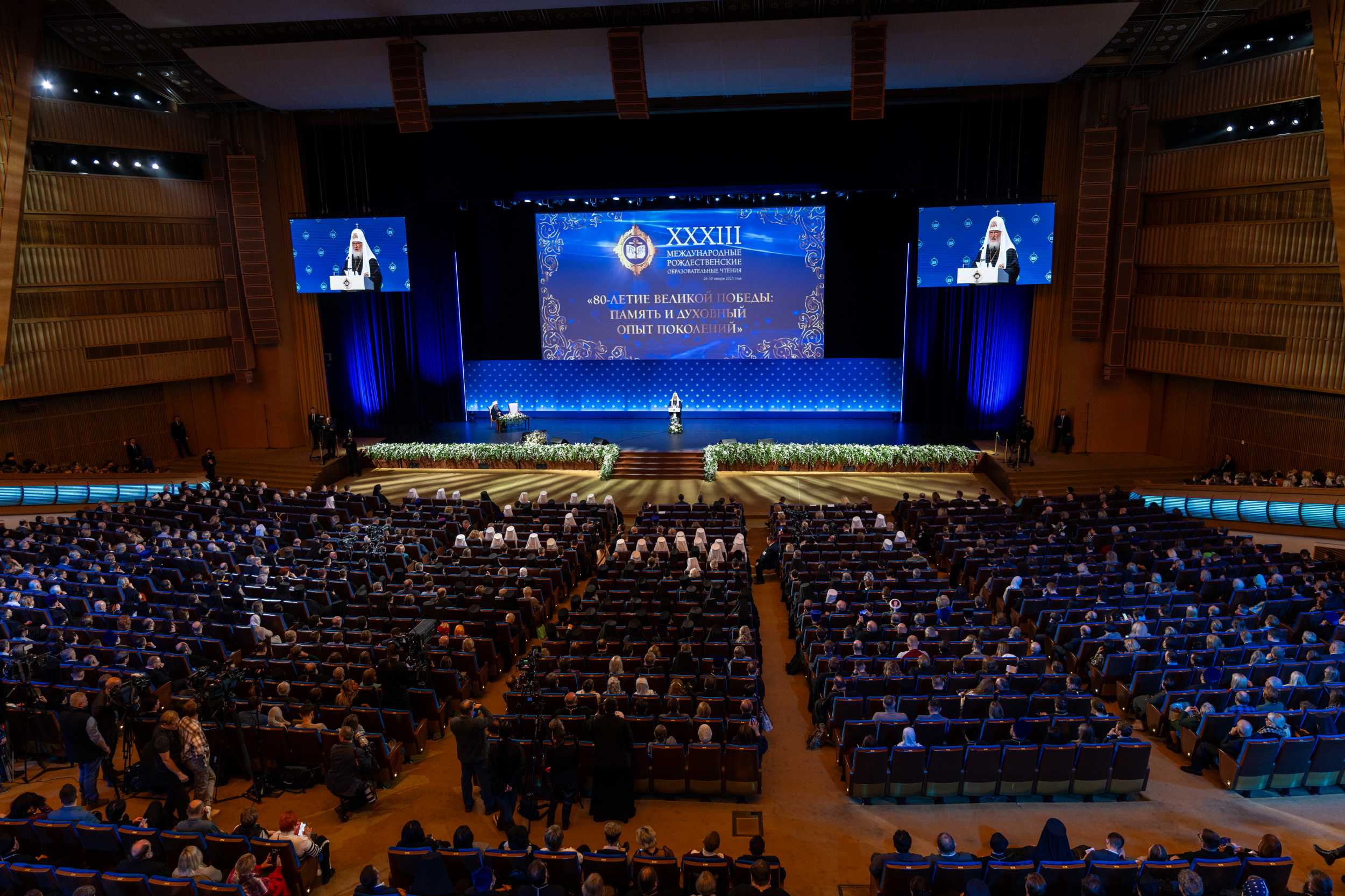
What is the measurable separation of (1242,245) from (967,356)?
703 cm

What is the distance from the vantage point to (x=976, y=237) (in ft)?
72.6

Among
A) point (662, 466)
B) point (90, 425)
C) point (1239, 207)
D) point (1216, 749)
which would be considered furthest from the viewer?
point (90, 425)

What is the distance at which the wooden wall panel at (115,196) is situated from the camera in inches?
806

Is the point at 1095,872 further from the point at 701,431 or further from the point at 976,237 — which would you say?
the point at 701,431

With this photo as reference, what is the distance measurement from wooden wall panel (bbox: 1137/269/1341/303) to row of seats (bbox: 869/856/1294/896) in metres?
16.3

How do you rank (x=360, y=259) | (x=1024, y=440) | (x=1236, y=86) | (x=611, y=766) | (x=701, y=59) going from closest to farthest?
(x=611, y=766) < (x=1236, y=86) < (x=701, y=59) < (x=1024, y=440) < (x=360, y=259)

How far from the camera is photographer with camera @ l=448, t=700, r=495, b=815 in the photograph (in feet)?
25.2

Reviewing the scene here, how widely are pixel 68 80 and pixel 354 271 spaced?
305 inches

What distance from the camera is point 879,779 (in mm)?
8078

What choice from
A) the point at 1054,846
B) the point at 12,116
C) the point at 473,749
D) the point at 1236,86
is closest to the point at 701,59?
the point at 1236,86

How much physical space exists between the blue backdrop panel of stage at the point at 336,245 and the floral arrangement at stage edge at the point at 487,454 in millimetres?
4749

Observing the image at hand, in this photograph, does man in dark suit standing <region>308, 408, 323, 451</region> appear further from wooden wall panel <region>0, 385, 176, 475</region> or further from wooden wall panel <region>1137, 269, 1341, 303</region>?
wooden wall panel <region>1137, 269, 1341, 303</region>

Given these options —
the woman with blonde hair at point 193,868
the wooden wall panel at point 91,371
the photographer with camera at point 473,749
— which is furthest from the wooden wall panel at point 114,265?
the woman with blonde hair at point 193,868

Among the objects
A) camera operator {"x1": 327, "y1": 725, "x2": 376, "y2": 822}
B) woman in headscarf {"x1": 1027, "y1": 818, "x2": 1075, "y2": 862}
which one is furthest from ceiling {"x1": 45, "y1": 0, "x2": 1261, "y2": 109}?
woman in headscarf {"x1": 1027, "y1": 818, "x2": 1075, "y2": 862}
